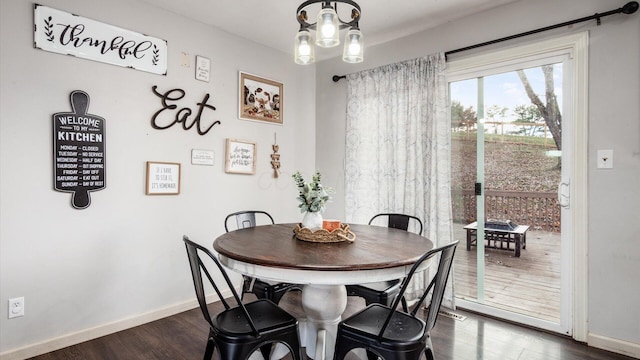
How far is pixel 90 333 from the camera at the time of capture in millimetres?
2416

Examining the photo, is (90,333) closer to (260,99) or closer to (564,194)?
(260,99)

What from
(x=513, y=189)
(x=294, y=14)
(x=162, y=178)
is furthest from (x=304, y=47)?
(x=513, y=189)

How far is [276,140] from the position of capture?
373 cm

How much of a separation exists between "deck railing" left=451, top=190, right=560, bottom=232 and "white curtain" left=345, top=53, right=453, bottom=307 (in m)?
0.16

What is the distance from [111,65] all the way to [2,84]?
65 cm

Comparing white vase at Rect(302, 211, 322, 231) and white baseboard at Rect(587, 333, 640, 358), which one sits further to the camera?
white baseboard at Rect(587, 333, 640, 358)

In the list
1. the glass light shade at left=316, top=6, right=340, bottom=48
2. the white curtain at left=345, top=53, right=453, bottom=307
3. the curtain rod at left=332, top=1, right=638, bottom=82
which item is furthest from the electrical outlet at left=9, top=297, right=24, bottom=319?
the curtain rod at left=332, top=1, right=638, bottom=82

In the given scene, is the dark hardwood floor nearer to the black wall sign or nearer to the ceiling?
the black wall sign

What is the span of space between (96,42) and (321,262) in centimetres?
230

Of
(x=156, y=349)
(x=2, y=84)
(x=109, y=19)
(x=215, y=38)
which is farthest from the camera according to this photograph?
(x=215, y=38)

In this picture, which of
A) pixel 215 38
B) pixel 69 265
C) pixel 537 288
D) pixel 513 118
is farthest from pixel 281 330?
pixel 215 38

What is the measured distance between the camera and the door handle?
2.46 metres

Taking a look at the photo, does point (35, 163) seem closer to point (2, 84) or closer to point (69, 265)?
point (2, 84)

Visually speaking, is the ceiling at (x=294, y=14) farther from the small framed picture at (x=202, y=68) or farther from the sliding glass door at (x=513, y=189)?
the sliding glass door at (x=513, y=189)
